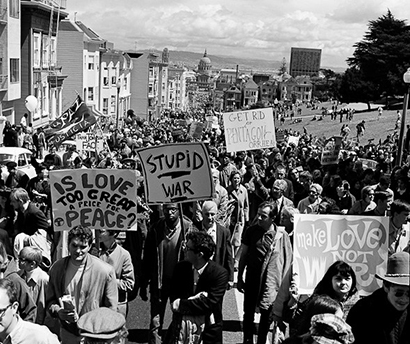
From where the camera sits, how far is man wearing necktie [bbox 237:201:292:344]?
6.14m

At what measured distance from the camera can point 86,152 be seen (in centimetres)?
1831

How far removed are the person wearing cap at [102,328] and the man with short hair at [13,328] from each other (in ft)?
1.03

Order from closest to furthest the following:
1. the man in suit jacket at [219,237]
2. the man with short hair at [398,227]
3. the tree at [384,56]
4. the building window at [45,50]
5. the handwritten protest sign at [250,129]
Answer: the man in suit jacket at [219,237], the man with short hair at [398,227], the handwritten protest sign at [250,129], the building window at [45,50], the tree at [384,56]

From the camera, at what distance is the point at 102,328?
3562 millimetres

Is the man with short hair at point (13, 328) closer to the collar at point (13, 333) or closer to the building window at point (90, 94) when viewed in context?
the collar at point (13, 333)

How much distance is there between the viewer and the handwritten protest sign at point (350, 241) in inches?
221

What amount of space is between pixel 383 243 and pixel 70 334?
286 centimetres

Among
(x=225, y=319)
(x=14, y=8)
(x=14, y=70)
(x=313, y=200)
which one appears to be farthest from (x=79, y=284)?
(x=14, y=70)

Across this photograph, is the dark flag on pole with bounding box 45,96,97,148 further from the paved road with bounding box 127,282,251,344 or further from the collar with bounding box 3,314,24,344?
the collar with bounding box 3,314,24,344

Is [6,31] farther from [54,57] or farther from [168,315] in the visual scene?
[168,315]

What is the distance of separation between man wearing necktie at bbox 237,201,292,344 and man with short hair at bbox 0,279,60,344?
2764 mm

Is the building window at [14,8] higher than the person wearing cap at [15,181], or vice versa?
the building window at [14,8]

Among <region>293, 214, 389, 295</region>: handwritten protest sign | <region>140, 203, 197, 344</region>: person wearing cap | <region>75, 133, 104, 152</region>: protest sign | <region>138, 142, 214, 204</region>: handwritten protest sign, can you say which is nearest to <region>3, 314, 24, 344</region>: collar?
<region>140, 203, 197, 344</region>: person wearing cap

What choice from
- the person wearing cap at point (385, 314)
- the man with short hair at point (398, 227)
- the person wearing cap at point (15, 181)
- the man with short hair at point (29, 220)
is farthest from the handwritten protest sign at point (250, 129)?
the person wearing cap at point (385, 314)
